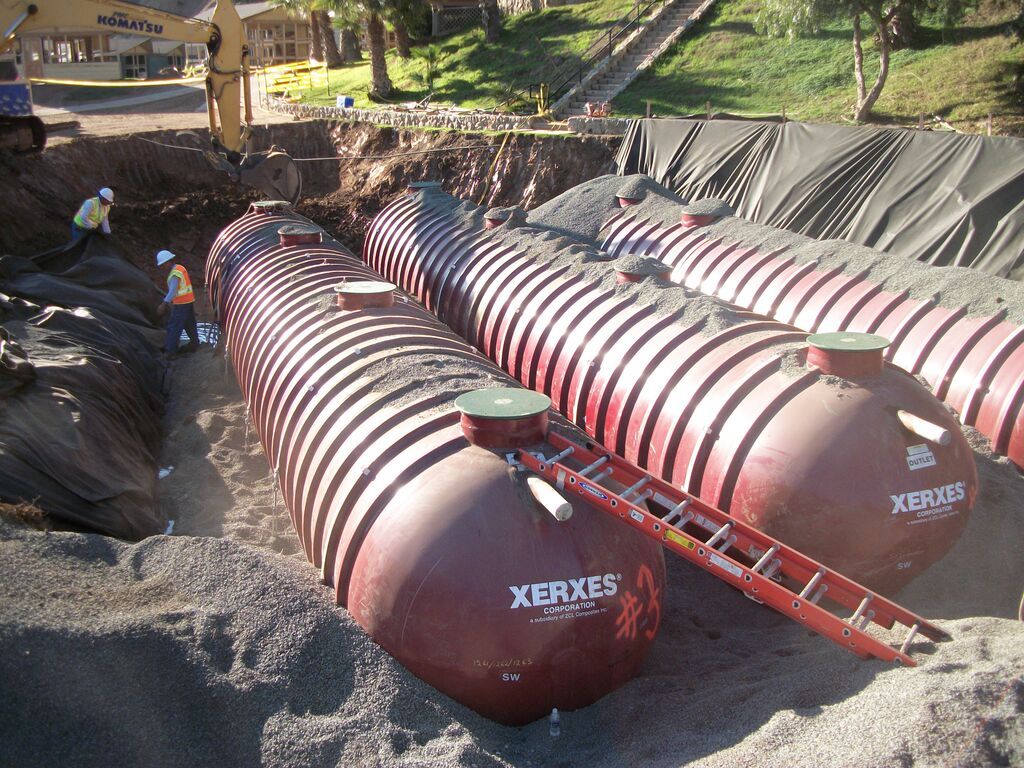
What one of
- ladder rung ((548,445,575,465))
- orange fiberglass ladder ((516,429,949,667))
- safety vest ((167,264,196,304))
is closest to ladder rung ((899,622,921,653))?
orange fiberglass ladder ((516,429,949,667))

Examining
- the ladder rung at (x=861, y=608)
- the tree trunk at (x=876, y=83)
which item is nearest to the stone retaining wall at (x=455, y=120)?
the tree trunk at (x=876, y=83)

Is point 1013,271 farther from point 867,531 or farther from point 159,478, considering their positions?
point 159,478

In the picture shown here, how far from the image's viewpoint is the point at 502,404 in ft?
19.4

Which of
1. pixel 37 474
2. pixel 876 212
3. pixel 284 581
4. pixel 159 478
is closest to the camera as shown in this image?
pixel 284 581

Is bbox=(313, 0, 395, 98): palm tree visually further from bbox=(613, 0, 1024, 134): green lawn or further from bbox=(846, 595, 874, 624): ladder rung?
bbox=(846, 595, 874, 624): ladder rung

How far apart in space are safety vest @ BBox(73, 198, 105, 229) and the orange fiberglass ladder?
42.3ft

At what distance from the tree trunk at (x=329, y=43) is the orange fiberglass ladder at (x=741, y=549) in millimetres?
39489

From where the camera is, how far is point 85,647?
5262mm

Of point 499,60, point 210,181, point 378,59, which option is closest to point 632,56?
point 499,60

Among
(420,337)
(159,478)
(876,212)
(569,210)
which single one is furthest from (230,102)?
(876,212)

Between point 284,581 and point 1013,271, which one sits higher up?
point 1013,271

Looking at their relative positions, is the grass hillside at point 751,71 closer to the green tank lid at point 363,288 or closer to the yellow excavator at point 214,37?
the yellow excavator at point 214,37

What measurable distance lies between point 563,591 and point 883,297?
6.10 meters

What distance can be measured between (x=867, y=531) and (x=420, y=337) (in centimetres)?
419
